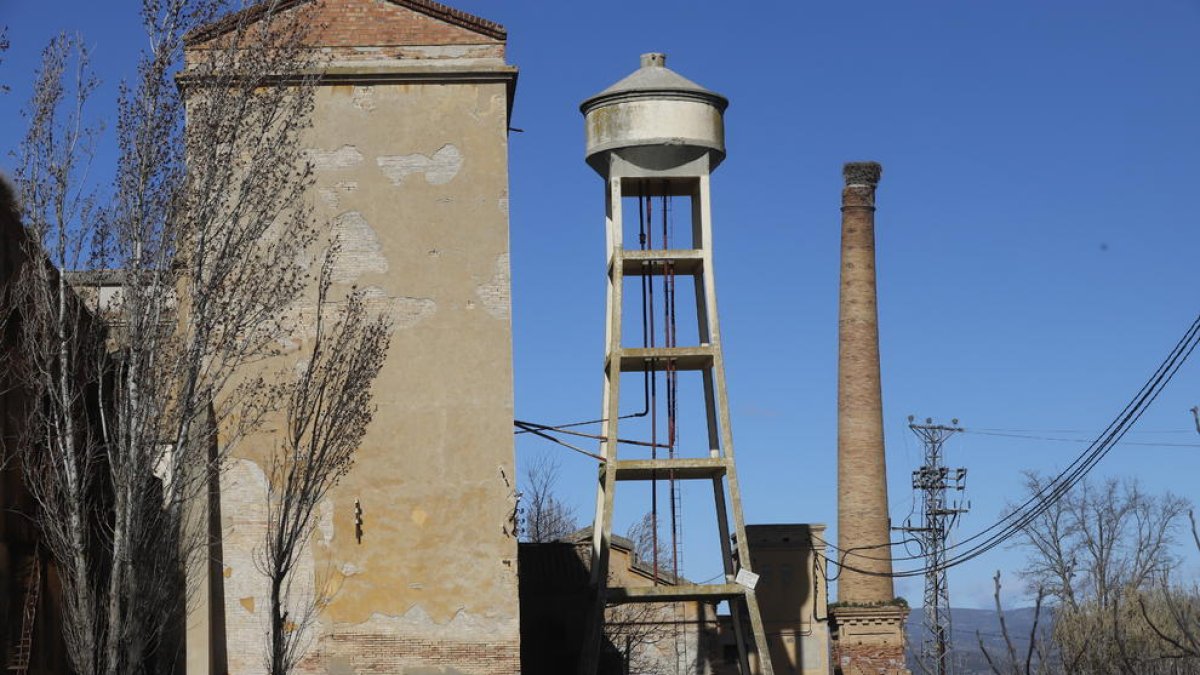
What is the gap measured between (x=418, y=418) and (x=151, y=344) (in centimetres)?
439

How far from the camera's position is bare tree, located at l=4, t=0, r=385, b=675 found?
51.8 ft

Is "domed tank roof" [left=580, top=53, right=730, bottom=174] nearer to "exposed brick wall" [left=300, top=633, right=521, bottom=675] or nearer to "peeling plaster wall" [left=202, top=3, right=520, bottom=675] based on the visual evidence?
"peeling plaster wall" [left=202, top=3, right=520, bottom=675]

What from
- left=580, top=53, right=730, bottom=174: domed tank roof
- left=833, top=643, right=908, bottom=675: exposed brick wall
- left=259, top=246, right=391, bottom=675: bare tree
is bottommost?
left=833, top=643, right=908, bottom=675: exposed brick wall

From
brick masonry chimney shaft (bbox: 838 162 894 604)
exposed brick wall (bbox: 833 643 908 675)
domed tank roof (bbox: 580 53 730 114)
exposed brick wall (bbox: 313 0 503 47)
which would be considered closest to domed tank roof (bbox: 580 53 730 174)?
domed tank roof (bbox: 580 53 730 114)

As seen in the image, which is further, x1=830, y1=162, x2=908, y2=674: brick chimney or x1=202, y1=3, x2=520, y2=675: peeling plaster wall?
x1=830, y1=162, x2=908, y2=674: brick chimney

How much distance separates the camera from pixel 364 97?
20656 mm

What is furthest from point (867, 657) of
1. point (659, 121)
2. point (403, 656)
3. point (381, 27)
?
point (381, 27)

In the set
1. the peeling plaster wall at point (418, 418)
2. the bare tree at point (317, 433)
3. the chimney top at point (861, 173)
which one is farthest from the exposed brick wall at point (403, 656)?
the chimney top at point (861, 173)

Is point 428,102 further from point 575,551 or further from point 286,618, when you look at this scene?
point 575,551

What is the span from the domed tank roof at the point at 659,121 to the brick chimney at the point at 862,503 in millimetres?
11455

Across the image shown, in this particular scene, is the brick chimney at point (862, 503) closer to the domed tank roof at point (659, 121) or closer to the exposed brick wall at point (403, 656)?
the domed tank roof at point (659, 121)

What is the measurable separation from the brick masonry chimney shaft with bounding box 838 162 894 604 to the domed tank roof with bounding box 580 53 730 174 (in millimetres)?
11399

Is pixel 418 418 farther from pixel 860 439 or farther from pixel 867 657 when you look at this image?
pixel 867 657

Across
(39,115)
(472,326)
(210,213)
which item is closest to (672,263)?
(472,326)
